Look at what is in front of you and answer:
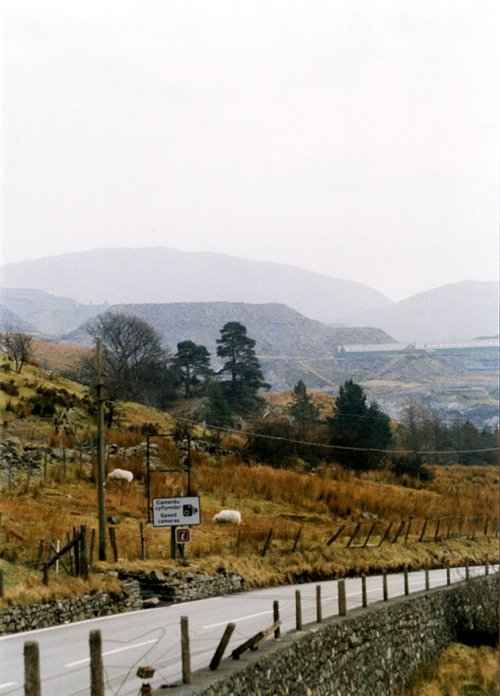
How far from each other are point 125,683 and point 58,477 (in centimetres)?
3316

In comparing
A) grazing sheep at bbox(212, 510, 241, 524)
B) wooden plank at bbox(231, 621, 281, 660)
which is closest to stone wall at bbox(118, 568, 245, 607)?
wooden plank at bbox(231, 621, 281, 660)

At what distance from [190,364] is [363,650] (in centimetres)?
7450

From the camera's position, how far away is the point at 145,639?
19.8 meters

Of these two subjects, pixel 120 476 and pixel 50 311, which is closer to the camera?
pixel 120 476

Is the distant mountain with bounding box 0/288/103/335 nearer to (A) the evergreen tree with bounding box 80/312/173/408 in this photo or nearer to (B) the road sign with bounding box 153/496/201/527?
(A) the evergreen tree with bounding box 80/312/173/408

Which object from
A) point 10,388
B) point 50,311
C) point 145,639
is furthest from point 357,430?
point 50,311

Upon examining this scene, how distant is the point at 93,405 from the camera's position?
66375 mm

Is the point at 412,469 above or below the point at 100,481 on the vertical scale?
below

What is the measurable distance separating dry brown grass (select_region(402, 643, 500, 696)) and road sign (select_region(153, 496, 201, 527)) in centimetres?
776

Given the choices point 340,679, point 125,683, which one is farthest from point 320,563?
point 125,683

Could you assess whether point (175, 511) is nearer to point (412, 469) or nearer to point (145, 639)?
point (145, 639)

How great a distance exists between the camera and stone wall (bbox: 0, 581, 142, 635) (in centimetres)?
2081

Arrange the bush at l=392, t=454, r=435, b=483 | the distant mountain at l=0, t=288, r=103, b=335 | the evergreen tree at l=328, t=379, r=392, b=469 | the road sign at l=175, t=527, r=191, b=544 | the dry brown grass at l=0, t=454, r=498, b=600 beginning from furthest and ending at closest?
the distant mountain at l=0, t=288, r=103, b=335, the evergreen tree at l=328, t=379, r=392, b=469, the bush at l=392, t=454, r=435, b=483, the dry brown grass at l=0, t=454, r=498, b=600, the road sign at l=175, t=527, r=191, b=544

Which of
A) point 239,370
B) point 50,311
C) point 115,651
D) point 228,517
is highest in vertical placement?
point 50,311
